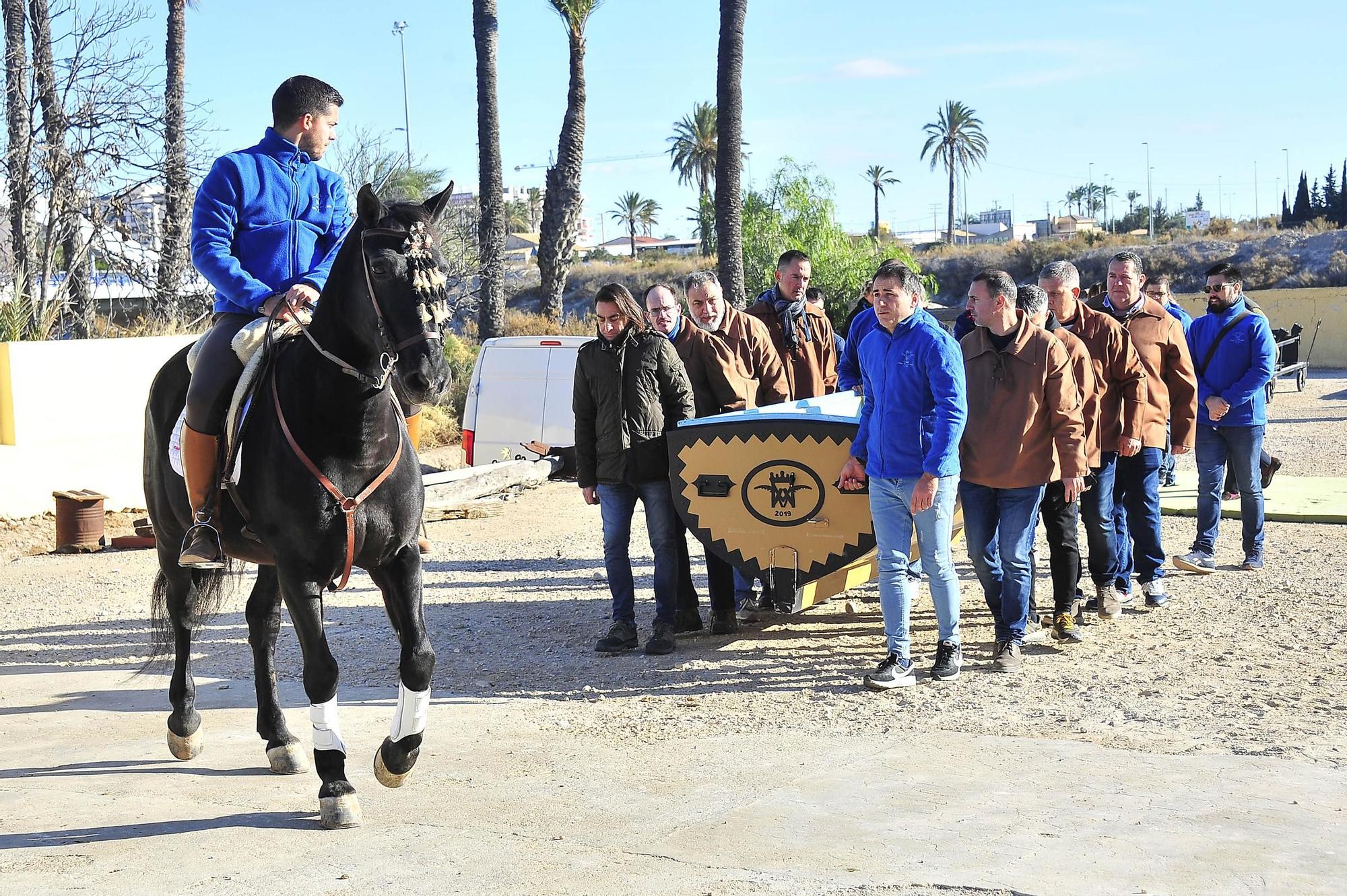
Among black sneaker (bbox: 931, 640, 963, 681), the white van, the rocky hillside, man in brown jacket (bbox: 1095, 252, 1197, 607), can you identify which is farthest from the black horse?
the rocky hillside

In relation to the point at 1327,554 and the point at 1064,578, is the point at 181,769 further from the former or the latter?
the point at 1327,554

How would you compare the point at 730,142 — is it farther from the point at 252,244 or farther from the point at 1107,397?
the point at 252,244

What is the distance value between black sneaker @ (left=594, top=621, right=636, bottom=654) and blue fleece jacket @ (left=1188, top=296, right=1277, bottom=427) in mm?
4826

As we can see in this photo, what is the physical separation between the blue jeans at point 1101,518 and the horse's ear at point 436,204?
485 centimetres

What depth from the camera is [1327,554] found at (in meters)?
9.93

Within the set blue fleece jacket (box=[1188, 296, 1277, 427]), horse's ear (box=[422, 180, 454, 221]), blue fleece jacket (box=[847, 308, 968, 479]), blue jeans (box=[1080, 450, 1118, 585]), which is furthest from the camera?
blue fleece jacket (box=[1188, 296, 1277, 427])

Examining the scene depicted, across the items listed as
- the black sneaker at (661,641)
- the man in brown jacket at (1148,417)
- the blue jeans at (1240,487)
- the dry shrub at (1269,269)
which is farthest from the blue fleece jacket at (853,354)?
the dry shrub at (1269,269)

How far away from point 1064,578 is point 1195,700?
1504 mm

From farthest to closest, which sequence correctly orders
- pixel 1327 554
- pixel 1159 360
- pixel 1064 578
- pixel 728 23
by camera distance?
pixel 728 23 → pixel 1327 554 → pixel 1159 360 → pixel 1064 578

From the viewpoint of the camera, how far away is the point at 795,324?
31.6 ft

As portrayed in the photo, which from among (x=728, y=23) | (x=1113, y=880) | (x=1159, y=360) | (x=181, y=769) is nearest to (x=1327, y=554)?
(x=1159, y=360)

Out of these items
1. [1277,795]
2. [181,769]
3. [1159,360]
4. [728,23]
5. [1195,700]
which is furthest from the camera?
[728,23]

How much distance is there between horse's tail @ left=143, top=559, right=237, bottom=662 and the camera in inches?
244

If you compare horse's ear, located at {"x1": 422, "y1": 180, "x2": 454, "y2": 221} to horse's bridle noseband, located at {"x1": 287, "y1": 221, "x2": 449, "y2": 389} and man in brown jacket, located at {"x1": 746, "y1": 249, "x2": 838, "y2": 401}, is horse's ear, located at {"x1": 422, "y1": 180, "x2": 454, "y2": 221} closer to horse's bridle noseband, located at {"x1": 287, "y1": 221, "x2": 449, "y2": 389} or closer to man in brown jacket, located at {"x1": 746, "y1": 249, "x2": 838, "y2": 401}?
horse's bridle noseband, located at {"x1": 287, "y1": 221, "x2": 449, "y2": 389}
